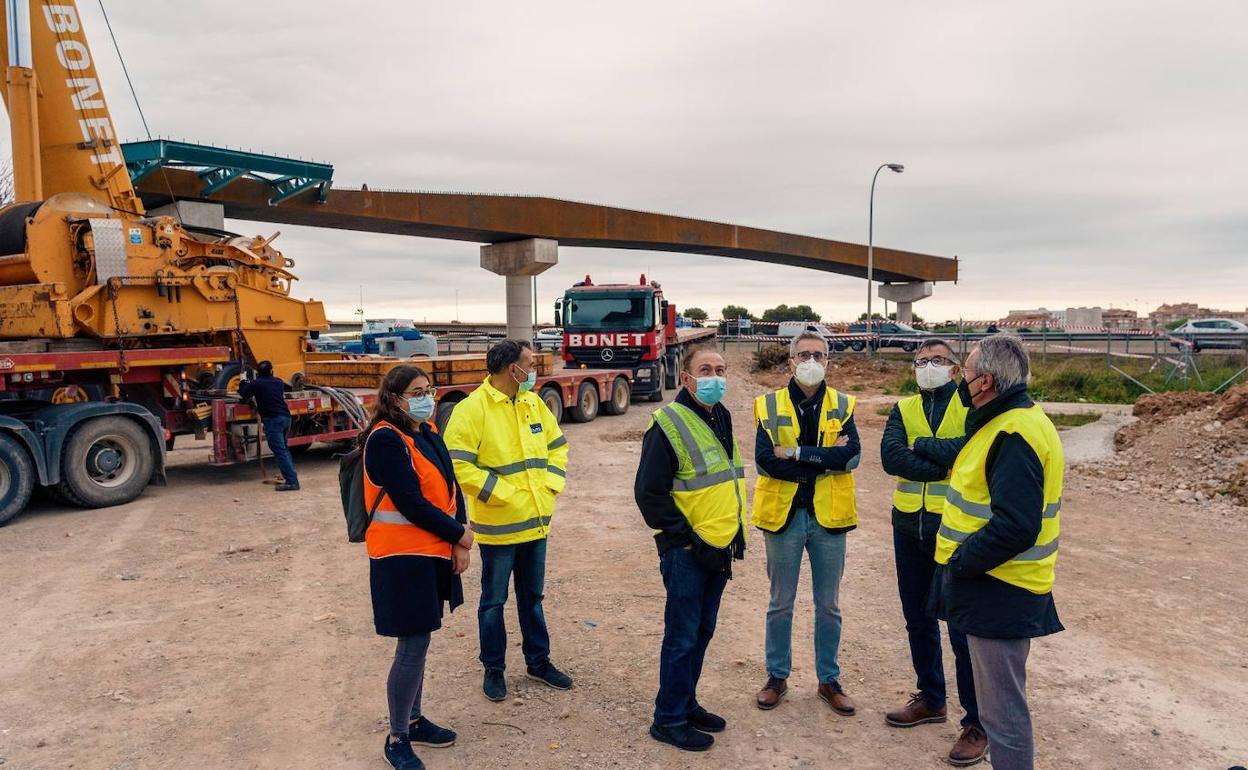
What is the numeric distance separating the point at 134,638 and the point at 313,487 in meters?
5.26

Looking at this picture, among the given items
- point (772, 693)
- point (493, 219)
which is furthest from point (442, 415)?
point (493, 219)

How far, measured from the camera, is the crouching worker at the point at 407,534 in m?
3.47

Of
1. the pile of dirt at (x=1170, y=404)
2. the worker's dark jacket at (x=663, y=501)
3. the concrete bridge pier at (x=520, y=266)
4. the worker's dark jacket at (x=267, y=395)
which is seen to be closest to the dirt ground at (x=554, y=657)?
the worker's dark jacket at (x=663, y=501)

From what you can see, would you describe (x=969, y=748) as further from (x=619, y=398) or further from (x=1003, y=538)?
(x=619, y=398)

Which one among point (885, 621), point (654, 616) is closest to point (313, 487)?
point (654, 616)

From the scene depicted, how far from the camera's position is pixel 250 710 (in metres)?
4.33

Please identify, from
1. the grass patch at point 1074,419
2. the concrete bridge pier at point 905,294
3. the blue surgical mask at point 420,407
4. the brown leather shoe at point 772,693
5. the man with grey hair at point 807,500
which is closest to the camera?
the blue surgical mask at point 420,407

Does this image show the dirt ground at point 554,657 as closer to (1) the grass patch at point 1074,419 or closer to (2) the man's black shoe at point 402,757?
(2) the man's black shoe at point 402,757

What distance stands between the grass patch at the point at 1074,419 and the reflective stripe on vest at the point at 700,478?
12950 mm

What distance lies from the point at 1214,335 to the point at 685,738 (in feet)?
79.9

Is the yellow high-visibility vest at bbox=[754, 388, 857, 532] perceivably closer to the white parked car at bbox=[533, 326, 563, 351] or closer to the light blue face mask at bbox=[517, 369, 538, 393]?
the light blue face mask at bbox=[517, 369, 538, 393]

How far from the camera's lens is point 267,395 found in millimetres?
9938

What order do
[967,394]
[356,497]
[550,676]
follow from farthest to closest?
[550,676]
[356,497]
[967,394]

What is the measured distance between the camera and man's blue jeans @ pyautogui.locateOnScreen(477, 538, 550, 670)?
4.32 meters
